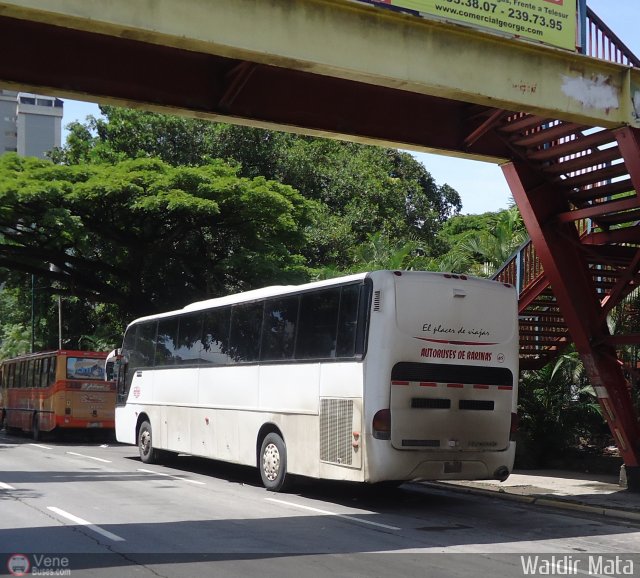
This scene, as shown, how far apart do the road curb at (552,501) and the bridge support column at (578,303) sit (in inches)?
81.7

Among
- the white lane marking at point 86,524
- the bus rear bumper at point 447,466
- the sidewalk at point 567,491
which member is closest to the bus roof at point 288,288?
the bus rear bumper at point 447,466

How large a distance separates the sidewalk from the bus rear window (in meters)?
14.6

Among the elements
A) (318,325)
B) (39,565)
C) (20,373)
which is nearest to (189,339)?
(318,325)

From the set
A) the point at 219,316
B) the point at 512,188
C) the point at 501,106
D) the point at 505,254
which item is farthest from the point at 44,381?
the point at 501,106

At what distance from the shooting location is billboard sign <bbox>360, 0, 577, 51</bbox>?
1088 centimetres

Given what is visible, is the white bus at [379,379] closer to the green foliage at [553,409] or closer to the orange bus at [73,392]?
the green foliage at [553,409]

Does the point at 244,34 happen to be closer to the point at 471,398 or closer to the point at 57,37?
the point at 57,37

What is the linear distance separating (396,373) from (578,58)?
17.0 feet

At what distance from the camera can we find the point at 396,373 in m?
11.6

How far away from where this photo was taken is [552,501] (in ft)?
42.6

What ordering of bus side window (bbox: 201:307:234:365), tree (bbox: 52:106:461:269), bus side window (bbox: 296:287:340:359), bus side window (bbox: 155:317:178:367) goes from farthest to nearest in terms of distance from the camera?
1. tree (bbox: 52:106:461:269)
2. bus side window (bbox: 155:317:178:367)
3. bus side window (bbox: 201:307:234:365)
4. bus side window (bbox: 296:287:340:359)

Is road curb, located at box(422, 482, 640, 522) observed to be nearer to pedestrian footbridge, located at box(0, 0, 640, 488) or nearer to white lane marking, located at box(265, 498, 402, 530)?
pedestrian footbridge, located at box(0, 0, 640, 488)

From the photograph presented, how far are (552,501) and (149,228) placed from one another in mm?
19482

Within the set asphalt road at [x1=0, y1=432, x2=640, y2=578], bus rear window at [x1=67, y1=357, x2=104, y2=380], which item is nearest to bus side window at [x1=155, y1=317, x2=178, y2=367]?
asphalt road at [x1=0, y1=432, x2=640, y2=578]
